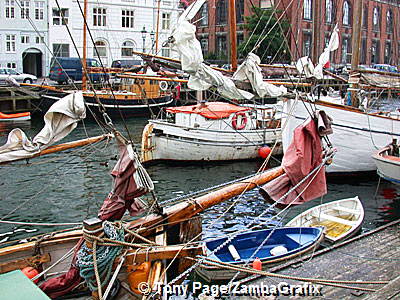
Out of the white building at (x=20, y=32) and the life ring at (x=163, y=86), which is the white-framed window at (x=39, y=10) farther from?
the life ring at (x=163, y=86)

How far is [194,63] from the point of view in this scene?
970cm

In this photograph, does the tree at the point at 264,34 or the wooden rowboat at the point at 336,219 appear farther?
the tree at the point at 264,34

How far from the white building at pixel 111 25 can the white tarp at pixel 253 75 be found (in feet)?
126

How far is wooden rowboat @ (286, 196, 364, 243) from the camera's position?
38.6ft

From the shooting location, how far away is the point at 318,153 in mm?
9055

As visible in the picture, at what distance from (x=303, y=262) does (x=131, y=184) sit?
4.21 meters

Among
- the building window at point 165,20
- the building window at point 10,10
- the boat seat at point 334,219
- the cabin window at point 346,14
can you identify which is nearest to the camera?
the boat seat at point 334,219

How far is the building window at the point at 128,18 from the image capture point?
5322cm

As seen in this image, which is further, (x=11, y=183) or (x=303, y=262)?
(x=11, y=183)

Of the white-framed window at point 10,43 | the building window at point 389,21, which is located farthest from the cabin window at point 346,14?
the white-framed window at point 10,43

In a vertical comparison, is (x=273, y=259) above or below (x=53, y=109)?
below

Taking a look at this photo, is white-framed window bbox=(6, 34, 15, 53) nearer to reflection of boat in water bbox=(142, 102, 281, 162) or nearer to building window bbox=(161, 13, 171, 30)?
building window bbox=(161, 13, 171, 30)

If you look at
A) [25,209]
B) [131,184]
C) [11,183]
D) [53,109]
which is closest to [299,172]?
[131,184]

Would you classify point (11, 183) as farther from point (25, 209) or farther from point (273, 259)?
point (273, 259)
